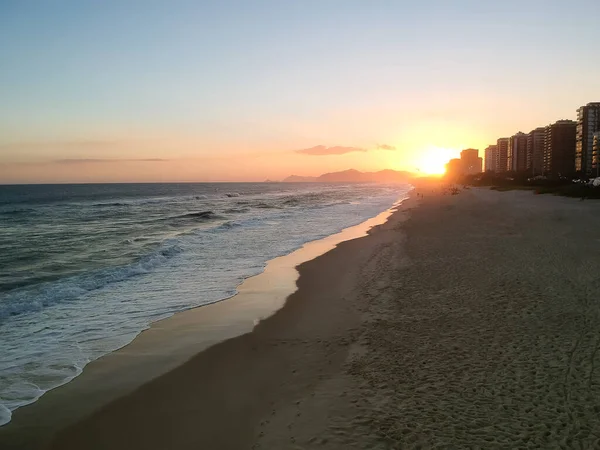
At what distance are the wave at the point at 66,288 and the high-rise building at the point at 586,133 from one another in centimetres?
12735

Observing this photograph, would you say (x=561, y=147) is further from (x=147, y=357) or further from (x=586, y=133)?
(x=147, y=357)

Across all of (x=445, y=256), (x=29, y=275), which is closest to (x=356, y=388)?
(x=445, y=256)

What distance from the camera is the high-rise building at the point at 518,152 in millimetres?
163125

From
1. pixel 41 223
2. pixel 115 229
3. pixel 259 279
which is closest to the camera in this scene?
pixel 259 279

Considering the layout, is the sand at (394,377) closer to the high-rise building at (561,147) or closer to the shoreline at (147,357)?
the shoreline at (147,357)

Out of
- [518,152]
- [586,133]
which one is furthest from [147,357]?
[518,152]

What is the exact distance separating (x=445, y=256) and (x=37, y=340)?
1359 centimetres

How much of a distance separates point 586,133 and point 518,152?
1825 inches

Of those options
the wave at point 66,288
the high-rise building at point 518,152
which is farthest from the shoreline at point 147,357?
the high-rise building at point 518,152

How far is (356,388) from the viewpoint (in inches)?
257

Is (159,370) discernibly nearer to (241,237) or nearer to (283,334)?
(283,334)

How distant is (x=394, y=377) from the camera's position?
6.77 m

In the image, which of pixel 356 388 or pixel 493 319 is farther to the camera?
pixel 493 319

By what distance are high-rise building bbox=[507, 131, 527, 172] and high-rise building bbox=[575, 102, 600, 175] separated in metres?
33.3
